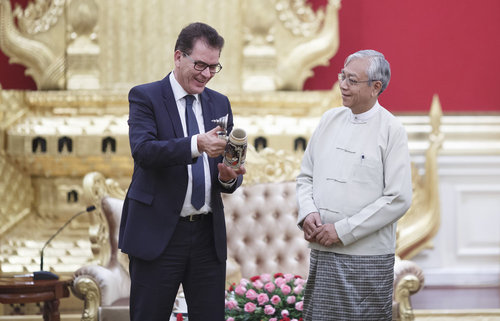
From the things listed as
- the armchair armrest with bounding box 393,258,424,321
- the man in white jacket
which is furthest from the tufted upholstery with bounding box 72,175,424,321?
Answer: the man in white jacket

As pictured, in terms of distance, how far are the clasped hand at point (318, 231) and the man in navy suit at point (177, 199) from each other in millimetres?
296

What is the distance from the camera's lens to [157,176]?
2.33 metres

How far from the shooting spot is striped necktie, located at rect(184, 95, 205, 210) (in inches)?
91.4

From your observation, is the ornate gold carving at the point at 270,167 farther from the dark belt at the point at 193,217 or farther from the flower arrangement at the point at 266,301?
the dark belt at the point at 193,217

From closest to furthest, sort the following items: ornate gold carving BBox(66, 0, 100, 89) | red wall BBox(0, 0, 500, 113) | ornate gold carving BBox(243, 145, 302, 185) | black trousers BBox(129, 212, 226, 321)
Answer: black trousers BBox(129, 212, 226, 321)
ornate gold carving BBox(243, 145, 302, 185)
ornate gold carving BBox(66, 0, 100, 89)
red wall BBox(0, 0, 500, 113)

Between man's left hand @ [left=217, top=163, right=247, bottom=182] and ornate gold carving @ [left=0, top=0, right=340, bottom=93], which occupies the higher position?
ornate gold carving @ [left=0, top=0, right=340, bottom=93]

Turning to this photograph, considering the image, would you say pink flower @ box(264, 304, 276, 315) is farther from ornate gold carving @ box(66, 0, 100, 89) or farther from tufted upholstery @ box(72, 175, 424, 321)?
ornate gold carving @ box(66, 0, 100, 89)

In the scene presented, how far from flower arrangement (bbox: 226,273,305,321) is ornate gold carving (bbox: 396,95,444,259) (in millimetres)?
2076

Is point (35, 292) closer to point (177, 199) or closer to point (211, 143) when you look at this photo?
point (177, 199)

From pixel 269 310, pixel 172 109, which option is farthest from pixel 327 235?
pixel 269 310

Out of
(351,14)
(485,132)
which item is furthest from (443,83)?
(351,14)

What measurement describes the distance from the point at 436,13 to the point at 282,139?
1.64 metres

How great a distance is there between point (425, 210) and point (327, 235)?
3020 millimetres

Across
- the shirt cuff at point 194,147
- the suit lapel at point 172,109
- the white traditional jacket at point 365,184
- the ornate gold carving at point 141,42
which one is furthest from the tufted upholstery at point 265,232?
the shirt cuff at point 194,147
